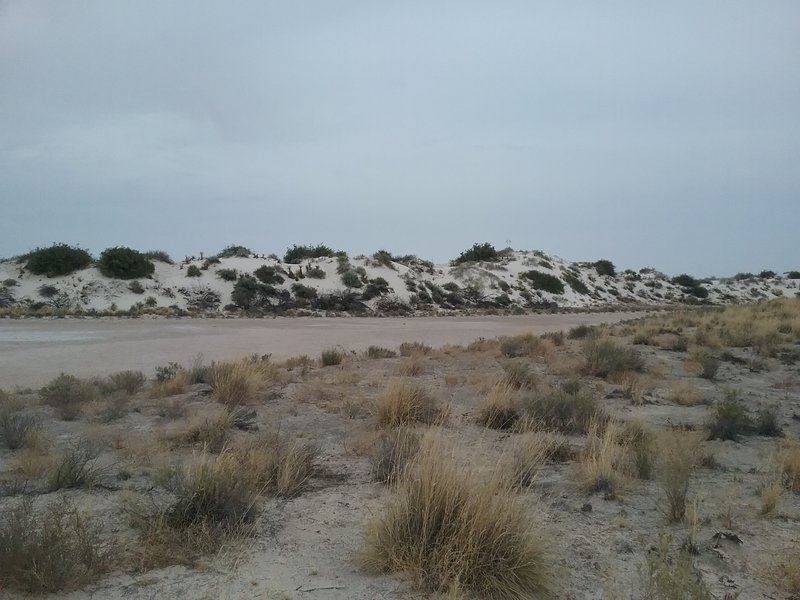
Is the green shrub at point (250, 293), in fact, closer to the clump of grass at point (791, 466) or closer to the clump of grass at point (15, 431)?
the clump of grass at point (15, 431)

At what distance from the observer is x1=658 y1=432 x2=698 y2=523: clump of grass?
4.86 metres

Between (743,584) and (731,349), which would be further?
(731,349)

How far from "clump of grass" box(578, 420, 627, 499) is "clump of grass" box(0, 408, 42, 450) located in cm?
671

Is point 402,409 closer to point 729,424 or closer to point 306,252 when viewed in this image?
point 729,424

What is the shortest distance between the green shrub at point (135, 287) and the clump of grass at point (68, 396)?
28.9 m

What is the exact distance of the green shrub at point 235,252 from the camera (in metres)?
48.0

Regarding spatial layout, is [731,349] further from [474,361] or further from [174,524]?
[174,524]

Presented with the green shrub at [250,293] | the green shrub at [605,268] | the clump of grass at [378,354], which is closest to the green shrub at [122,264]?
the green shrub at [250,293]

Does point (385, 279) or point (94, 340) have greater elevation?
point (385, 279)

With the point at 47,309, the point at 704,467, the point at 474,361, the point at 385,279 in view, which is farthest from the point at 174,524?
the point at 385,279

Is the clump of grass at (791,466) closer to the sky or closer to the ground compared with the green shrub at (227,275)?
closer to the ground

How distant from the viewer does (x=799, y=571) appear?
148 inches

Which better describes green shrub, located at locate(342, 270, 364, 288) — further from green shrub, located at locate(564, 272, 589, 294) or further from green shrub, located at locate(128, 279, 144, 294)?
green shrub, located at locate(564, 272, 589, 294)

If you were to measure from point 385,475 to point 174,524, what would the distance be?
2247mm
